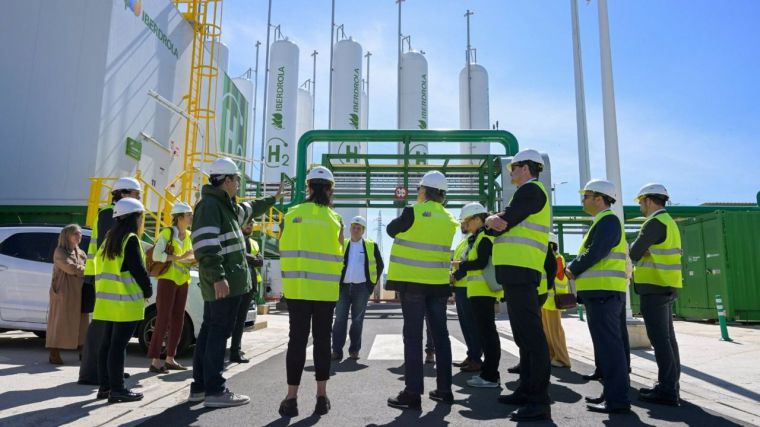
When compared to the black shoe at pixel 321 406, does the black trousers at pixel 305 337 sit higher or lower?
higher

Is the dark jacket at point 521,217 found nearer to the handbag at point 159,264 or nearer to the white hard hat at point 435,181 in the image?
the white hard hat at point 435,181

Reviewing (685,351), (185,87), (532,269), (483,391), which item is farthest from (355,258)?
(185,87)

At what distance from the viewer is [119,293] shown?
4.17 metres

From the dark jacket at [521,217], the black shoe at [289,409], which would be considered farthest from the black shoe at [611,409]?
the black shoe at [289,409]

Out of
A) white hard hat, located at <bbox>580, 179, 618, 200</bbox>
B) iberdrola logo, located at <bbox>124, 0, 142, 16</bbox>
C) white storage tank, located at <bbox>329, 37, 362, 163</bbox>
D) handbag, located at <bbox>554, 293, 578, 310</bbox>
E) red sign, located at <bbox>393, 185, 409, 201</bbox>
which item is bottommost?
handbag, located at <bbox>554, 293, 578, 310</bbox>

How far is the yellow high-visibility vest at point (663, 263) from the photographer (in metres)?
4.38

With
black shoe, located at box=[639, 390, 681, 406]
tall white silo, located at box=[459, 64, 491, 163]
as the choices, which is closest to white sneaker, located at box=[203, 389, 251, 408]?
black shoe, located at box=[639, 390, 681, 406]

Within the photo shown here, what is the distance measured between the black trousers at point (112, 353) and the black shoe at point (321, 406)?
5.31 ft

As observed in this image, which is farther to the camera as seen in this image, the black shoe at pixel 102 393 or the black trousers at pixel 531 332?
the black shoe at pixel 102 393

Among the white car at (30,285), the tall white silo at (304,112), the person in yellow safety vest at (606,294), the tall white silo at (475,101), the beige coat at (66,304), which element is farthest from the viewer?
the tall white silo at (304,112)

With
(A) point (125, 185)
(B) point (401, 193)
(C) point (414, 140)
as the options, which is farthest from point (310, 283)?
(B) point (401, 193)

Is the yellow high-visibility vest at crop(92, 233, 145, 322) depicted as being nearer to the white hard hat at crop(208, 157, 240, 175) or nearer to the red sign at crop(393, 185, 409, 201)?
the white hard hat at crop(208, 157, 240, 175)

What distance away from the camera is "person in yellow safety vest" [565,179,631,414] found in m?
3.93

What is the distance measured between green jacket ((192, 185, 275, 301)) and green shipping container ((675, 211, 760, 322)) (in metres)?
13.1
